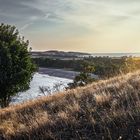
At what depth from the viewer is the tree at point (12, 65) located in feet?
121

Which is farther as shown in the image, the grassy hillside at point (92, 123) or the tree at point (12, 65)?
the tree at point (12, 65)

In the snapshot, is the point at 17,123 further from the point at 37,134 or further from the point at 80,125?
the point at 80,125

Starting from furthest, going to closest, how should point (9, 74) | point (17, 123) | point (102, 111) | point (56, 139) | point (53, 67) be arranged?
point (53, 67) < point (9, 74) < point (17, 123) < point (102, 111) < point (56, 139)

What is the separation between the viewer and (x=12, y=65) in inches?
1492

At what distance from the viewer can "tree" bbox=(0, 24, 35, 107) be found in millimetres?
37000

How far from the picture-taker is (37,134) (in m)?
8.85

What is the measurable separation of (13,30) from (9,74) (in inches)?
232

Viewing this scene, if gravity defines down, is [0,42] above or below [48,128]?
above

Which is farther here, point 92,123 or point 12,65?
point 12,65

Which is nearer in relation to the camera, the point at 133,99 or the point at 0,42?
the point at 133,99

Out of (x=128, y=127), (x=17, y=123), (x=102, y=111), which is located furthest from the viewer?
(x=17, y=123)

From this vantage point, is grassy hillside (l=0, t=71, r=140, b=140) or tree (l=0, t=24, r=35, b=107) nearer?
grassy hillside (l=0, t=71, r=140, b=140)

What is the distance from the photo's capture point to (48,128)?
8969 mm

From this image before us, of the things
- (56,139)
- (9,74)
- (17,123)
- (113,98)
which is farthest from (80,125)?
(9,74)
